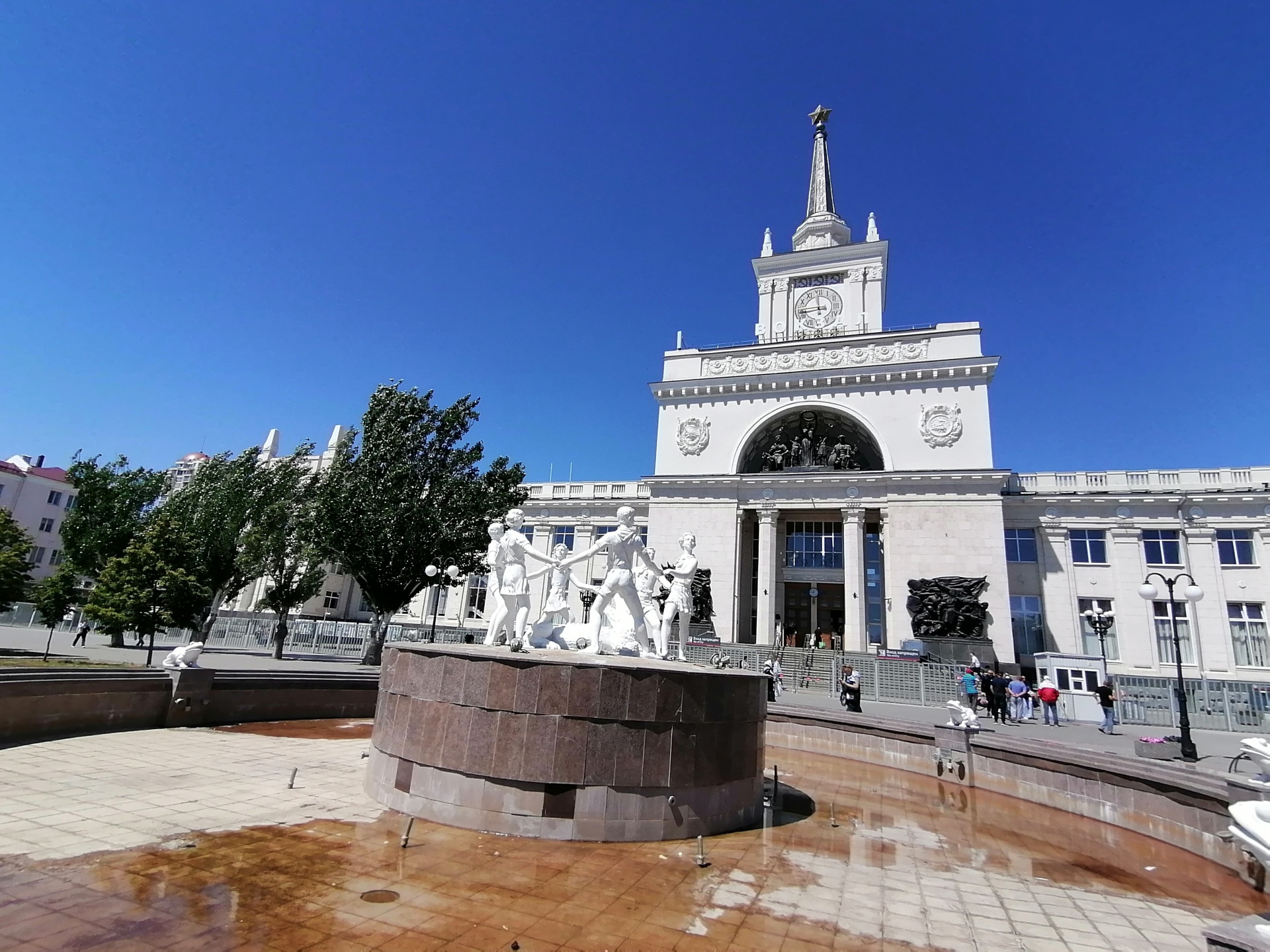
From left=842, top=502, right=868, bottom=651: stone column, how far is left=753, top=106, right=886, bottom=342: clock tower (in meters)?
13.2

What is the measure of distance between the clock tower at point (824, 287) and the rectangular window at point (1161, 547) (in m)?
19.1

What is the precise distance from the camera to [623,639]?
399 inches

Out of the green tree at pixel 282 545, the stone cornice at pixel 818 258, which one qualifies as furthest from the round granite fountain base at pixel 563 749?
the stone cornice at pixel 818 258

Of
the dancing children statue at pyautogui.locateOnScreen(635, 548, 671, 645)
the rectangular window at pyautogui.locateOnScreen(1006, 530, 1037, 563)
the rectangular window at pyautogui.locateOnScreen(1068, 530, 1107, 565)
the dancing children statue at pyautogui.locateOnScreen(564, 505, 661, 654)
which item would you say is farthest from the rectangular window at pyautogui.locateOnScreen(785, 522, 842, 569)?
the dancing children statue at pyautogui.locateOnScreen(564, 505, 661, 654)

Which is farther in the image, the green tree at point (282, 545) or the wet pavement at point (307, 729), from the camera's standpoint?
the green tree at point (282, 545)

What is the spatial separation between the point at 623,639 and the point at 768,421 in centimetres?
3051

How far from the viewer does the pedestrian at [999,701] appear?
60.5 ft

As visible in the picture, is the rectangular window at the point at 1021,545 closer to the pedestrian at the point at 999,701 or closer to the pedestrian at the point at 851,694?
the pedestrian at the point at 999,701

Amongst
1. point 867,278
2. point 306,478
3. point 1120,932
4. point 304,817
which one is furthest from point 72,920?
point 867,278

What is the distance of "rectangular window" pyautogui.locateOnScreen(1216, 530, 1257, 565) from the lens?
31.5 metres

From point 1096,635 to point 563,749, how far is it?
35.5 metres

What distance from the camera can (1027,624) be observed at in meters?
33.6

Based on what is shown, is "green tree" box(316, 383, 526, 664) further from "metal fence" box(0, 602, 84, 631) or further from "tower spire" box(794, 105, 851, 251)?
"tower spire" box(794, 105, 851, 251)

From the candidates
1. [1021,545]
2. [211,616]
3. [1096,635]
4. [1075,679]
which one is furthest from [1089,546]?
[211,616]
